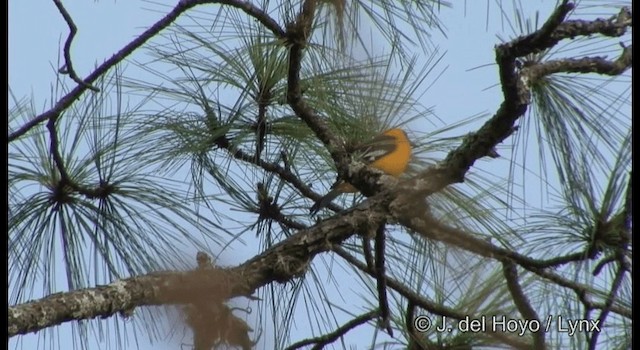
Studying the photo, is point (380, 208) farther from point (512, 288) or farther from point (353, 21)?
point (353, 21)

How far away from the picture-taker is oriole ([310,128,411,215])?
253 centimetres

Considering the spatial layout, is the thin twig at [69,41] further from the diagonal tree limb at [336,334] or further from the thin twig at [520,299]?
the thin twig at [520,299]

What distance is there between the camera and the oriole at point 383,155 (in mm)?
2533

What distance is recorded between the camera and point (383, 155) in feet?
8.70

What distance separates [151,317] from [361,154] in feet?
2.18

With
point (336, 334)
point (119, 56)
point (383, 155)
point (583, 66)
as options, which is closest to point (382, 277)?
point (336, 334)

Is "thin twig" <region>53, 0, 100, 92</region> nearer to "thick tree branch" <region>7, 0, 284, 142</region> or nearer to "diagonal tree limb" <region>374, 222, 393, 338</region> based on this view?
"thick tree branch" <region>7, 0, 284, 142</region>

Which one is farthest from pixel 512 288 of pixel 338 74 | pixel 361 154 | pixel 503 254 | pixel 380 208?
pixel 338 74

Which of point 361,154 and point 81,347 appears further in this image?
point 361,154

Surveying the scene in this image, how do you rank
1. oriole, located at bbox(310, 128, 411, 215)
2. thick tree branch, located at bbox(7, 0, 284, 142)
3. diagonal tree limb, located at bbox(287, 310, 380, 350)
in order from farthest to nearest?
oriole, located at bbox(310, 128, 411, 215)
diagonal tree limb, located at bbox(287, 310, 380, 350)
thick tree branch, located at bbox(7, 0, 284, 142)

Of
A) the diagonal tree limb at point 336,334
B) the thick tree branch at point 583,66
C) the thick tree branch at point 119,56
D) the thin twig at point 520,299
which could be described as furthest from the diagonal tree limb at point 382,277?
the thick tree branch at point 119,56

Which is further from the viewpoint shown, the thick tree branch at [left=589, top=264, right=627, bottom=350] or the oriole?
the oriole

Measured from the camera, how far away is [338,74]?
254 centimetres

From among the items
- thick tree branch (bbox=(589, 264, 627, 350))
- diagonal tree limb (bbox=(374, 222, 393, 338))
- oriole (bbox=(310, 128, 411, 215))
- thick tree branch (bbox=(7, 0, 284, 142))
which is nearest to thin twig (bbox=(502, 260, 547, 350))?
thick tree branch (bbox=(589, 264, 627, 350))
